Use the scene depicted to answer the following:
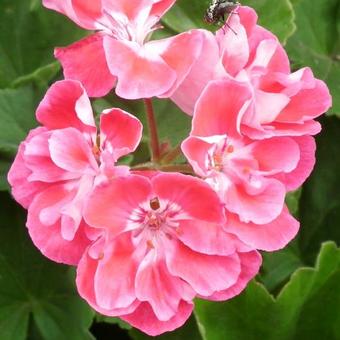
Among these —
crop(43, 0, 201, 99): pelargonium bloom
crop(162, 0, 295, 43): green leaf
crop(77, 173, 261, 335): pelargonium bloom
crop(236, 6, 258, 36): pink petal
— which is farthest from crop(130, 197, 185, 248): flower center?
crop(162, 0, 295, 43): green leaf

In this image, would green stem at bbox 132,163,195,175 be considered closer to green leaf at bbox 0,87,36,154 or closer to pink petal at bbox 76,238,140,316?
pink petal at bbox 76,238,140,316

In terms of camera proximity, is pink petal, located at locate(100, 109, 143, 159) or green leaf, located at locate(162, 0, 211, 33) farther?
green leaf, located at locate(162, 0, 211, 33)

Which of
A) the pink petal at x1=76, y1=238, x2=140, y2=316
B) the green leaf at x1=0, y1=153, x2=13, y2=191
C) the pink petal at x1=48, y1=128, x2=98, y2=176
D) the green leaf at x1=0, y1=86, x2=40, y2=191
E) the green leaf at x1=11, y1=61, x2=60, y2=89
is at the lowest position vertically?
the green leaf at x1=0, y1=153, x2=13, y2=191

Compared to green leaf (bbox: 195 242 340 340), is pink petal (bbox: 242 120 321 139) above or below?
above

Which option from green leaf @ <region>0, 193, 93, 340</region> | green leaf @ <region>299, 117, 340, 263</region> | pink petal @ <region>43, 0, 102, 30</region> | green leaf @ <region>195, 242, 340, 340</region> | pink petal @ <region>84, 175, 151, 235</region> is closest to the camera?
pink petal @ <region>84, 175, 151, 235</region>

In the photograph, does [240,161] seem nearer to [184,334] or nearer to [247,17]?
[247,17]

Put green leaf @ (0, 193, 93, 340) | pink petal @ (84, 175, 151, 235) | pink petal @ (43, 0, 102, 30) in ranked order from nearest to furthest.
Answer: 1. pink petal @ (84, 175, 151, 235)
2. pink petal @ (43, 0, 102, 30)
3. green leaf @ (0, 193, 93, 340)

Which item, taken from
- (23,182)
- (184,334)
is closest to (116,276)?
(23,182)
